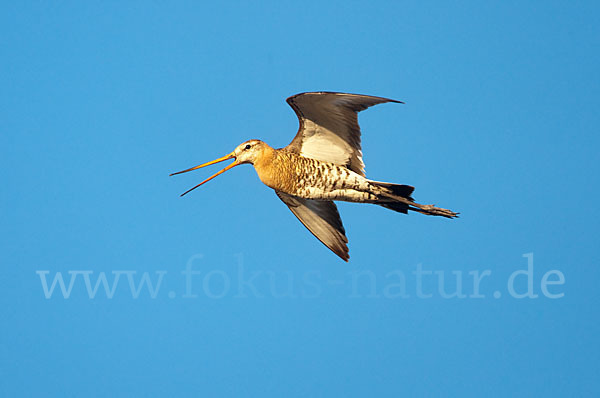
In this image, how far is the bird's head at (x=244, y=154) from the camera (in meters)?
13.4

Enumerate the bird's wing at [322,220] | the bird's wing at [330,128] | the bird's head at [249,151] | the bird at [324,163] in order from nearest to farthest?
the bird's wing at [330,128]
the bird at [324,163]
the bird's head at [249,151]
the bird's wing at [322,220]

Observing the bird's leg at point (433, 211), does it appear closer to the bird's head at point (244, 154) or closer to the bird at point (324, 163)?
the bird at point (324, 163)

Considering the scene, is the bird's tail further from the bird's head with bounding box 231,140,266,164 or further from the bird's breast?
the bird's head with bounding box 231,140,266,164

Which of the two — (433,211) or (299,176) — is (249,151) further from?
(433,211)

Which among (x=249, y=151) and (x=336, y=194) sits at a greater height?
(x=249, y=151)

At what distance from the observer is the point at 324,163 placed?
44.3 ft

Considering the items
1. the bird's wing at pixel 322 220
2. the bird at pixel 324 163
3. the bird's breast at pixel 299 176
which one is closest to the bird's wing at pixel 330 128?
the bird at pixel 324 163

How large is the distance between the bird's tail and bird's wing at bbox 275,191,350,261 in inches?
46.1

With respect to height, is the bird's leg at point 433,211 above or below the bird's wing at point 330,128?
below

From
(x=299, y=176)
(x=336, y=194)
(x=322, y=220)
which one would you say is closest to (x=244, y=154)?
(x=299, y=176)

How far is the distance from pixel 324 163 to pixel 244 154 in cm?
119

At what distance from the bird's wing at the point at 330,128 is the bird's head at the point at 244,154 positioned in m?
0.48

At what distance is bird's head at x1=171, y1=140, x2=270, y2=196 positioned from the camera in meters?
13.4

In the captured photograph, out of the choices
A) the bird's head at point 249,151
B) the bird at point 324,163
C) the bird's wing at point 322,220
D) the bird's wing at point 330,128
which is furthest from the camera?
the bird's wing at point 322,220
